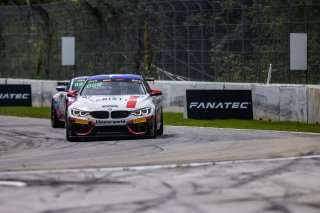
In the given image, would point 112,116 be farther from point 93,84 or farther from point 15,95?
point 15,95

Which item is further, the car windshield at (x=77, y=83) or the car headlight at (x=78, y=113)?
the car windshield at (x=77, y=83)

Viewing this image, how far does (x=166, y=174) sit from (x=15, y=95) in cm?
2755

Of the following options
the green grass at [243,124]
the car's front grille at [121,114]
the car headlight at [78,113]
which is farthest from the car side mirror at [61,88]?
the car's front grille at [121,114]

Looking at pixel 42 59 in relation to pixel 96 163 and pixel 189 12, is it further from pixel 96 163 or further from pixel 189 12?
pixel 96 163

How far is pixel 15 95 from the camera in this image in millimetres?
39156

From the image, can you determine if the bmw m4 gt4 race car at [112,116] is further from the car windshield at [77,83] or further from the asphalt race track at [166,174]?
the car windshield at [77,83]

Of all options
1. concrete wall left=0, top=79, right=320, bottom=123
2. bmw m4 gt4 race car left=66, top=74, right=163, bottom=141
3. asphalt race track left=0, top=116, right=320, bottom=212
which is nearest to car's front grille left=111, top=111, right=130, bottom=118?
bmw m4 gt4 race car left=66, top=74, right=163, bottom=141

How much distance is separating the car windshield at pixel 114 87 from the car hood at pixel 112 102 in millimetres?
365

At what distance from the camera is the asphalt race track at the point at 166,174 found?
9.65m

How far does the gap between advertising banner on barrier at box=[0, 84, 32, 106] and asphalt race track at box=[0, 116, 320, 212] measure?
19.2 m

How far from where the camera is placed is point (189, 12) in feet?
108

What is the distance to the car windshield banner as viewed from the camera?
26.4m

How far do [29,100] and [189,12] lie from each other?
30.5ft

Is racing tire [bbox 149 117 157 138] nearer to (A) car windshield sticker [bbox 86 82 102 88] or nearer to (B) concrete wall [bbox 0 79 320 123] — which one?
(A) car windshield sticker [bbox 86 82 102 88]
